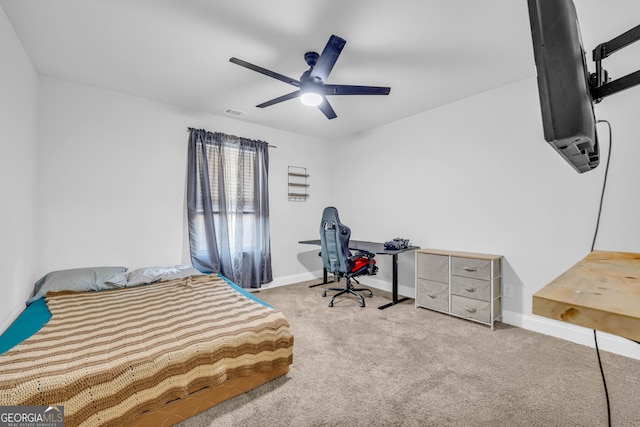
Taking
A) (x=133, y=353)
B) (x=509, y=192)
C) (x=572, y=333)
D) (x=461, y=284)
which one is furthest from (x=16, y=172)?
(x=572, y=333)

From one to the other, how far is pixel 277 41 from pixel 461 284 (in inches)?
119

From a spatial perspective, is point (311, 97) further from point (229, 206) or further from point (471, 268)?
point (471, 268)

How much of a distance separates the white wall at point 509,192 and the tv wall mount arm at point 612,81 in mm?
2103

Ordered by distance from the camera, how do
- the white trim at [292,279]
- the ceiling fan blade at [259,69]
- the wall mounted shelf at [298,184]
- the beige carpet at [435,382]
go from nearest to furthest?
the beige carpet at [435,382] → the ceiling fan blade at [259,69] → the white trim at [292,279] → the wall mounted shelf at [298,184]

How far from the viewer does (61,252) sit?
2887 millimetres

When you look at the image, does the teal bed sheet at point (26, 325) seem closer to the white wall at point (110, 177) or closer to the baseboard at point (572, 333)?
the white wall at point (110, 177)

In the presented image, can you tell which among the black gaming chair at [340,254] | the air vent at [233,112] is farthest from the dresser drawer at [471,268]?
the air vent at [233,112]

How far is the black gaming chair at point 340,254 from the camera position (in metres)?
3.44

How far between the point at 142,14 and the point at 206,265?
2.70m

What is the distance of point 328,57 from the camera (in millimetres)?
2039

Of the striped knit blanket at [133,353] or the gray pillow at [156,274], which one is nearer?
the striped knit blanket at [133,353]

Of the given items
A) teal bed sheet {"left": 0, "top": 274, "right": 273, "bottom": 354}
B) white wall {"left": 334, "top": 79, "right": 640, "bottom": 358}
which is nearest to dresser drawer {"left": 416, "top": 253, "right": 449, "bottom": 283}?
white wall {"left": 334, "top": 79, "right": 640, "bottom": 358}

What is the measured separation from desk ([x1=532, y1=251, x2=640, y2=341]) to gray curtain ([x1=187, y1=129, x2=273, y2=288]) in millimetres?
3628

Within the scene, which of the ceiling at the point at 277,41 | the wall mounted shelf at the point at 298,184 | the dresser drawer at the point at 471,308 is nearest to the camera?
the ceiling at the point at 277,41
